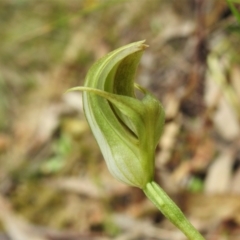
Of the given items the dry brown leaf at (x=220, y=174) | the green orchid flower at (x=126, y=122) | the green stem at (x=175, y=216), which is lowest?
the dry brown leaf at (x=220, y=174)

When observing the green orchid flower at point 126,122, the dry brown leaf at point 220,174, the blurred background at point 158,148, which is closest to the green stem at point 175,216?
the green orchid flower at point 126,122

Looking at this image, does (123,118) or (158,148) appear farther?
(158,148)

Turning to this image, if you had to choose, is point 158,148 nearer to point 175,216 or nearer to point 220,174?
point 220,174

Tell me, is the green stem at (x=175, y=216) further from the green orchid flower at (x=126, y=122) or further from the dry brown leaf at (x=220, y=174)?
the dry brown leaf at (x=220, y=174)

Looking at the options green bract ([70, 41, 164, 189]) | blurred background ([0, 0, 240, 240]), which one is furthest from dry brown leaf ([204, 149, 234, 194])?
green bract ([70, 41, 164, 189])

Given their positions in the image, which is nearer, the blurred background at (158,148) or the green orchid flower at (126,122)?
the green orchid flower at (126,122)

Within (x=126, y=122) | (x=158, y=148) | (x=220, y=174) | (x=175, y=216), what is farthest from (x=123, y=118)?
(x=158, y=148)
